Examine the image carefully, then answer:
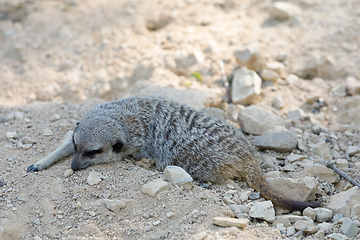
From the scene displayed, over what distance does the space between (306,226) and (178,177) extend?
1049mm

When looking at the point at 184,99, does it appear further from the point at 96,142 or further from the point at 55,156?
the point at 55,156

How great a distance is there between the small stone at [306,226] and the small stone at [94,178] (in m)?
1.64

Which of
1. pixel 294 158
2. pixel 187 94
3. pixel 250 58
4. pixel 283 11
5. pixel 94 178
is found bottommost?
pixel 294 158

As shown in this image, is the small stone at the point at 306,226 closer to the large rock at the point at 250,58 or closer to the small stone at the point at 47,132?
the small stone at the point at 47,132

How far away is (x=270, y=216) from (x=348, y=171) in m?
1.19

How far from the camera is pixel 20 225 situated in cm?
242

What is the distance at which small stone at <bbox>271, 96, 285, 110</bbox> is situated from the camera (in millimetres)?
4430

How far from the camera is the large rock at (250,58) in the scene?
483 cm

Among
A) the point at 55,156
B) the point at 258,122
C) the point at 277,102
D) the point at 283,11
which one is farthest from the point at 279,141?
the point at 283,11

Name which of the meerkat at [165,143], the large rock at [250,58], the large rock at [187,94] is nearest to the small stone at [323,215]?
the meerkat at [165,143]

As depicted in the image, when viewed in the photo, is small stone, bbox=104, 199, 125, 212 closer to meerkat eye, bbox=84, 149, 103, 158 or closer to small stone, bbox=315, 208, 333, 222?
meerkat eye, bbox=84, 149, 103, 158

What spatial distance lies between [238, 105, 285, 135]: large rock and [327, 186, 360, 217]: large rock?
123 centimetres

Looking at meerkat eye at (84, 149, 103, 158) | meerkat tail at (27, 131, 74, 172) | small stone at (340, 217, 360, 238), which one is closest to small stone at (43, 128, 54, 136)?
meerkat tail at (27, 131, 74, 172)

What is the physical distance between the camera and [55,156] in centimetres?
321
